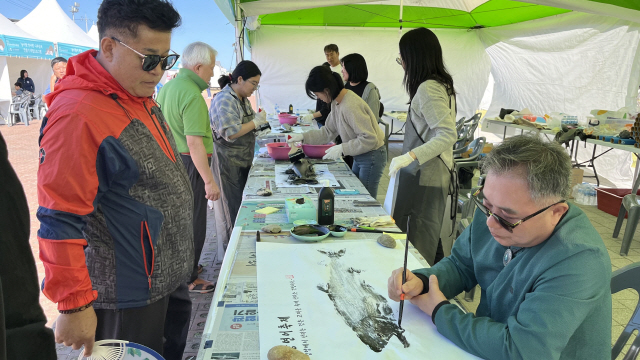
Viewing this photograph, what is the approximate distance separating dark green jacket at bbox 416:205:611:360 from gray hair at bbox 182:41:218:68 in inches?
81.8

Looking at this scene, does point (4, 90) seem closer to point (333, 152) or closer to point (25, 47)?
point (25, 47)

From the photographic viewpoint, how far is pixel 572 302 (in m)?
0.86

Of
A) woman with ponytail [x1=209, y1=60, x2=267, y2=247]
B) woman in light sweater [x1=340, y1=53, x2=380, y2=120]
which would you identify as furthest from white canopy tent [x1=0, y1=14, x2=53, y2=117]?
woman in light sweater [x1=340, y1=53, x2=380, y2=120]

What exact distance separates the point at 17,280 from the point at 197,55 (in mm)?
2376

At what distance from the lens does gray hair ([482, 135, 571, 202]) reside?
91cm

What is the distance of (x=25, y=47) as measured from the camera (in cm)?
963

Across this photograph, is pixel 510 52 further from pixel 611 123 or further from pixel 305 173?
pixel 305 173

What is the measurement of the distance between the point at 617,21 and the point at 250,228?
6.36m

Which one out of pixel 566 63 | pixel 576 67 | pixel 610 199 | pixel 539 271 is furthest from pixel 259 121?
pixel 566 63

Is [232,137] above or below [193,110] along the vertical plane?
below

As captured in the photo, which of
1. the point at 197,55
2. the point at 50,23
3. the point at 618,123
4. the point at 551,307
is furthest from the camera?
the point at 50,23

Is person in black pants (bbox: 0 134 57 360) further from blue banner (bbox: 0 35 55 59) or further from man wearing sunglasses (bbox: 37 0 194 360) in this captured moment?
blue banner (bbox: 0 35 55 59)

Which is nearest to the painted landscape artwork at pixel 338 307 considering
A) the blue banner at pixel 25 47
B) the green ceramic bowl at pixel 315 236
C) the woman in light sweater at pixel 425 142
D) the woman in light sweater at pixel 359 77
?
the green ceramic bowl at pixel 315 236

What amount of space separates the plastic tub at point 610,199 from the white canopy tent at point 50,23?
505 inches
